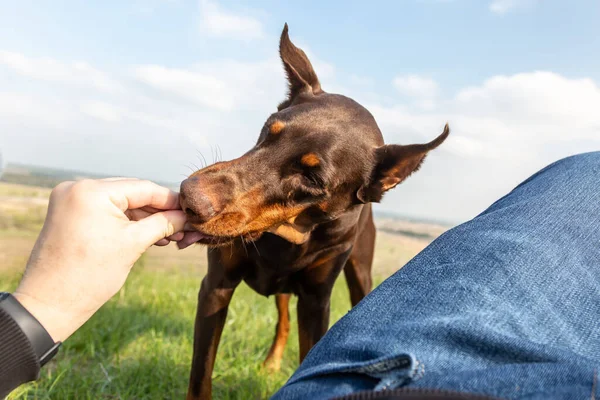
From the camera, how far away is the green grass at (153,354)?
3535 millimetres

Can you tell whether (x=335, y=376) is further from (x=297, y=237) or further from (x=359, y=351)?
(x=297, y=237)

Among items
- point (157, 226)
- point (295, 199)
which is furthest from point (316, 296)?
point (157, 226)

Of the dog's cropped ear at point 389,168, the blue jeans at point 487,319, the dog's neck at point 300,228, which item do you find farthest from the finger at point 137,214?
the dog's cropped ear at point 389,168

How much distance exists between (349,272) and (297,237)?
5.22 ft

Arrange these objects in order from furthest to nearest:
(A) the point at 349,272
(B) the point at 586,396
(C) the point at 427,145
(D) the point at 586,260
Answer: (A) the point at 349,272 → (C) the point at 427,145 → (D) the point at 586,260 → (B) the point at 586,396

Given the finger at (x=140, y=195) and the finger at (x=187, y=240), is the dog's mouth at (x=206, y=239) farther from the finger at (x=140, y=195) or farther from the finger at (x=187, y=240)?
the finger at (x=140, y=195)

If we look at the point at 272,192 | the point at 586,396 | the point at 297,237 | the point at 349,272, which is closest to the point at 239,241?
the point at 297,237

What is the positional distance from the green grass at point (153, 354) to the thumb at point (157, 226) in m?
1.74

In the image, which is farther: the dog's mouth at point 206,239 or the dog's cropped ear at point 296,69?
the dog's cropped ear at point 296,69

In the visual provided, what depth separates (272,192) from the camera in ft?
9.48

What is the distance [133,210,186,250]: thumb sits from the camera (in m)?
1.67

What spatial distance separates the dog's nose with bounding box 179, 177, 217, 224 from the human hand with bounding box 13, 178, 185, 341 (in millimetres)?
558

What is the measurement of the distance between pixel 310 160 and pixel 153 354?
210 cm

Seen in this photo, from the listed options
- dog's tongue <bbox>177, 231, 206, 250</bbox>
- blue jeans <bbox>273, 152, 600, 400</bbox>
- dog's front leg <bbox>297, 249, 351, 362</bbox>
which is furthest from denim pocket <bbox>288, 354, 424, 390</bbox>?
dog's front leg <bbox>297, 249, 351, 362</bbox>
